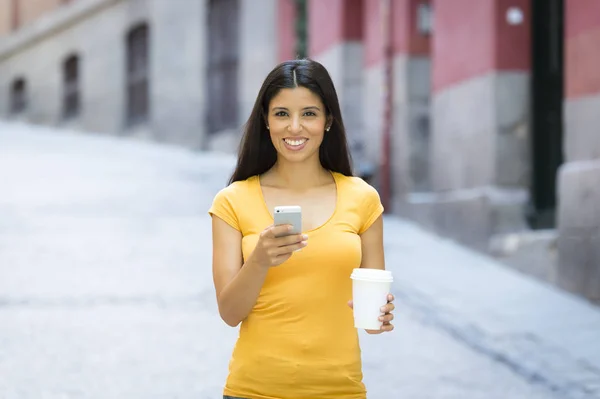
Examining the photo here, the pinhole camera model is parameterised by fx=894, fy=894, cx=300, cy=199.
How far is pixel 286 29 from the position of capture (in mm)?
16844

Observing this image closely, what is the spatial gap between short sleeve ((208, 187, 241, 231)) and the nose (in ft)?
0.82

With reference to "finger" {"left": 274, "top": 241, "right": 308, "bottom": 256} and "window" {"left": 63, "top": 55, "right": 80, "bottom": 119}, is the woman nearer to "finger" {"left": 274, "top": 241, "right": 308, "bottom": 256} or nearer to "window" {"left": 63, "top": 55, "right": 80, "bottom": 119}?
"finger" {"left": 274, "top": 241, "right": 308, "bottom": 256}

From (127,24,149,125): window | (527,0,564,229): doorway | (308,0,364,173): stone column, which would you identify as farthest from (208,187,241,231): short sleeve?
(127,24,149,125): window

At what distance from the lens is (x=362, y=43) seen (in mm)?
13539

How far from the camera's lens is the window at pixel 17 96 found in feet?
94.2

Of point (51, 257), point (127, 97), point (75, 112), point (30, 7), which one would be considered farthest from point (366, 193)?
point (30, 7)

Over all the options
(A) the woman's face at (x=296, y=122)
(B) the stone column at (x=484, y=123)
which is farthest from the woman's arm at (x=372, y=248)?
(B) the stone column at (x=484, y=123)

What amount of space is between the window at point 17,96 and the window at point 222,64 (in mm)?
11530

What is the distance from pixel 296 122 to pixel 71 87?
81.0 ft

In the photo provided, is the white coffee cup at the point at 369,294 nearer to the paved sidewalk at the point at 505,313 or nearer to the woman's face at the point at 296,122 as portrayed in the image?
the woman's face at the point at 296,122

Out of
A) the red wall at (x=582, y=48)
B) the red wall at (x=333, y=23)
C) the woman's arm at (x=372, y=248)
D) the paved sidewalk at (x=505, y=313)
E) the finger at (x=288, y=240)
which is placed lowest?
the paved sidewalk at (x=505, y=313)

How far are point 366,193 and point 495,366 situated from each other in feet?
11.0

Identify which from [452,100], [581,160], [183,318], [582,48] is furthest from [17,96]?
[581,160]

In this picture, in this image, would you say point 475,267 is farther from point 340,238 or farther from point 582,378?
point 340,238
